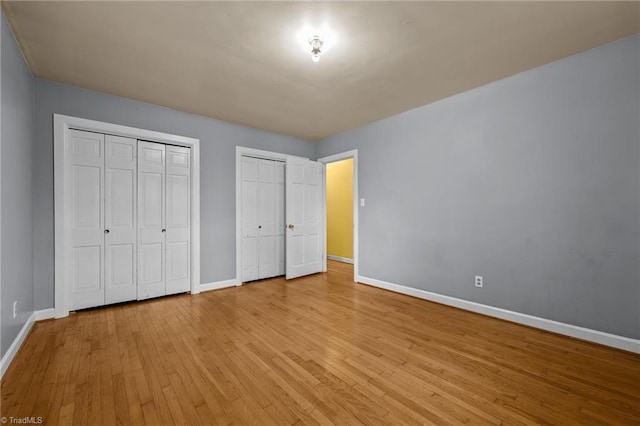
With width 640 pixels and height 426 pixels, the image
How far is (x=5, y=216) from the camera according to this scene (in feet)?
6.81

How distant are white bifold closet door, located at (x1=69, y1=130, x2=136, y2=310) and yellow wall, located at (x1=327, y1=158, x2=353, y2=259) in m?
4.41

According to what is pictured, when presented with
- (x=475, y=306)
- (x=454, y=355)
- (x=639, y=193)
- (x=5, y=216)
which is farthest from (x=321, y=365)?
(x=639, y=193)

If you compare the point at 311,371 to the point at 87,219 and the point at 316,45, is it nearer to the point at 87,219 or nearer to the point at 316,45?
the point at 316,45

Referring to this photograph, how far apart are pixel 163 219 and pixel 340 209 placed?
13.5 feet

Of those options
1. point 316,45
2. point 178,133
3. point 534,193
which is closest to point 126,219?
point 178,133

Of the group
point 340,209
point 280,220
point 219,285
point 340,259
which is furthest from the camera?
point 340,209

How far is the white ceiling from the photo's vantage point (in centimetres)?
197

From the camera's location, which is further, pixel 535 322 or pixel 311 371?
pixel 535 322

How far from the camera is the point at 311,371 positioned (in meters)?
2.04

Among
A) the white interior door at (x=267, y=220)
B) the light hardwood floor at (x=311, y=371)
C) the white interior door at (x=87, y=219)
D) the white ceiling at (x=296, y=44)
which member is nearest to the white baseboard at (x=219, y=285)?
the white interior door at (x=267, y=220)

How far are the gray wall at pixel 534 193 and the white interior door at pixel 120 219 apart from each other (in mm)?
3716

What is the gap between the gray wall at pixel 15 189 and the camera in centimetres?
205

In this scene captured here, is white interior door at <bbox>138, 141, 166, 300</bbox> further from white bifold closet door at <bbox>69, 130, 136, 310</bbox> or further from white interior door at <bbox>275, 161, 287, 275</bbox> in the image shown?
white interior door at <bbox>275, 161, 287, 275</bbox>

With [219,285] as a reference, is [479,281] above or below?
above
